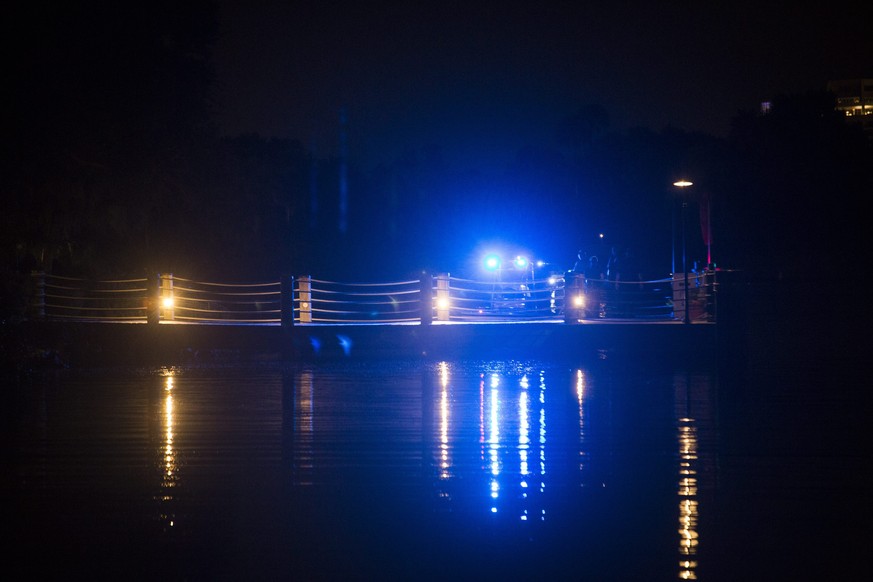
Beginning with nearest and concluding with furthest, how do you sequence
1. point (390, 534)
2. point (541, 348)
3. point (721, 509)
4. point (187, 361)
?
point (390, 534) < point (721, 509) < point (187, 361) < point (541, 348)

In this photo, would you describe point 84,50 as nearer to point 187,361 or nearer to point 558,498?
point 187,361

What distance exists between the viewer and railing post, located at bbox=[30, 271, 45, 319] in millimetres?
18797

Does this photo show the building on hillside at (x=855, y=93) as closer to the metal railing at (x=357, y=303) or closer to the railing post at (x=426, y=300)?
the metal railing at (x=357, y=303)

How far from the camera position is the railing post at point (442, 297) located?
1731 centimetres

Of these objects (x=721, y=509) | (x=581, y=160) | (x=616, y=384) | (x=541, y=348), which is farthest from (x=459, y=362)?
(x=581, y=160)

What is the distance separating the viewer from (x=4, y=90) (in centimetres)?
1366

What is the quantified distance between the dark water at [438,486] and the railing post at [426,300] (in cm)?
704

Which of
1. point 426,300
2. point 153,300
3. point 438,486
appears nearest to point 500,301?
point 426,300

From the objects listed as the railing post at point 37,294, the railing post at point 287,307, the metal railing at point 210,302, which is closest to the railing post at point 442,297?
the railing post at point 287,307

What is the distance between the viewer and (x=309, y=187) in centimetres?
4397

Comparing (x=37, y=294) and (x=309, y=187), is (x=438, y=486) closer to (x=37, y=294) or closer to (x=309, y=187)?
(x=37, y=294)

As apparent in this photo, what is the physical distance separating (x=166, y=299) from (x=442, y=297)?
5.58m

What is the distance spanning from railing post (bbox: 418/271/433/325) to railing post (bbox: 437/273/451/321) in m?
→ 0.47

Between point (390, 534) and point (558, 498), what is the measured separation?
3.40 ft
